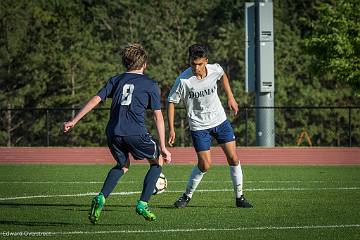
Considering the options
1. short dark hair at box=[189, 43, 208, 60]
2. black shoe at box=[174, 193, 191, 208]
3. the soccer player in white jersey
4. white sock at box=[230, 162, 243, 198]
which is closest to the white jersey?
the soccer player in white jersey

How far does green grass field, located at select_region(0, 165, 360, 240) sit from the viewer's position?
34.4ft

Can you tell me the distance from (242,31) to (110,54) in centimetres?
919

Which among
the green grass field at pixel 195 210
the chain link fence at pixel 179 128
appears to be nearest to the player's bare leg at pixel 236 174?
the green grass field at pixel 195 210

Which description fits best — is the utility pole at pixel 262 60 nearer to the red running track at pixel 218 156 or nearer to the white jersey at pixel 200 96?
the red running track at pixel 218 156

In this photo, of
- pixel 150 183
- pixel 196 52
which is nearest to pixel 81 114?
pixel 150 183

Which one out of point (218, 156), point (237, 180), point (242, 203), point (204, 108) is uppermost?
point (204, 108)

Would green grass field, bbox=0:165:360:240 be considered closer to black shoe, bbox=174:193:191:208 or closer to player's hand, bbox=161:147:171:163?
black shoe, bbox=174:193:191:208

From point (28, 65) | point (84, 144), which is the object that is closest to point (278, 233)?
point (84, 144)

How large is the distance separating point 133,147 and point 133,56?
96 centimetres

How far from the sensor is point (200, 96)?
43.8 ft

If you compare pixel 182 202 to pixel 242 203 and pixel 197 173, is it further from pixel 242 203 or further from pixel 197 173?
pixel 242 203

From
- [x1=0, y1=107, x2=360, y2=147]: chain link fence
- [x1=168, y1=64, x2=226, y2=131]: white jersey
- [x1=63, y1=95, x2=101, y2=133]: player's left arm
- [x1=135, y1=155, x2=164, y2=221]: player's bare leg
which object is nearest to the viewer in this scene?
[x1=63, y1=95, x2=101, y2=133]: player's left arm

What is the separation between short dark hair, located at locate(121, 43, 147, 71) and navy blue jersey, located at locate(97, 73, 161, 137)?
12cm

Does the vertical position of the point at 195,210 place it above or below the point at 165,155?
below
